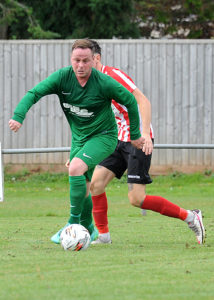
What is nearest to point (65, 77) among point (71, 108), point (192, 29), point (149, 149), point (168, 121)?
point (71, 108)

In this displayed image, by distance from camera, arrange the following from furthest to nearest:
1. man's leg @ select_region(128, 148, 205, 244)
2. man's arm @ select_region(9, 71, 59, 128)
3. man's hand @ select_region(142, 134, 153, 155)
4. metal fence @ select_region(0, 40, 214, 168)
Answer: metal fence @ select_region(0, 40, 214, 168), man's leg @ select_region(128, 148, 205, 244), man's hand @ select_region(142, 134, 153, 155), man's arm @ select_region(9, 71, 59, 128)

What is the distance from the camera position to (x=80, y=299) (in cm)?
473

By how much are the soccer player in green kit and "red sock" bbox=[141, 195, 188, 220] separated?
1021 mm

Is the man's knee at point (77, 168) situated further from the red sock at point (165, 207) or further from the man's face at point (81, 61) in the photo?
the red sock at point (165, 207)

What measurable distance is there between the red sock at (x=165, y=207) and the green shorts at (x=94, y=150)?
95cm

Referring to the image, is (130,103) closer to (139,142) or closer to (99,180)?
(139,142)

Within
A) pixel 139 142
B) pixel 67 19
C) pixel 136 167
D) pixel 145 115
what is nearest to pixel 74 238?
pixel 139 142

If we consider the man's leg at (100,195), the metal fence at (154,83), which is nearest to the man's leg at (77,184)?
the man's leg at (100,195)

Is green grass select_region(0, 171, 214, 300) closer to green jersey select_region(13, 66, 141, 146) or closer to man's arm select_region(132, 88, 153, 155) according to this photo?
man's arm select_region(132, 88, 153, 155)

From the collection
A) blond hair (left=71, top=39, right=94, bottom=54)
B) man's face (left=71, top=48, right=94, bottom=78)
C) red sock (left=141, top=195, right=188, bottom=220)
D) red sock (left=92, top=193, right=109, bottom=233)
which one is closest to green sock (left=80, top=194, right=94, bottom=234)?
red sock (left=92, top=193, right=109, bottom=233)

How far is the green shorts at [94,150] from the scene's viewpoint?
7289 millimetres

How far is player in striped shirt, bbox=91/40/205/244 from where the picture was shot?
26.2 feet

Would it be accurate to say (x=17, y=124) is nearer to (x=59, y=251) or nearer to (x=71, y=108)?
(x=71, y=108)

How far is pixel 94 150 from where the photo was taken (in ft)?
24.1
